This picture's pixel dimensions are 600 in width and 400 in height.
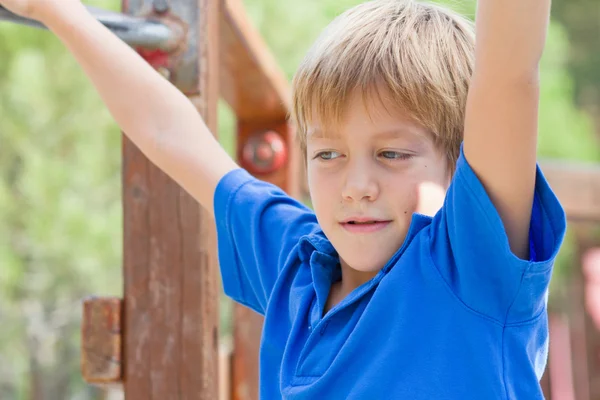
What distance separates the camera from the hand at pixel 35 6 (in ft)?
4.34

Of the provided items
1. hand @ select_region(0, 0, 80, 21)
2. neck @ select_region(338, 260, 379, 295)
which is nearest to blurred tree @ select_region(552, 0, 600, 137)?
hand @ select_region(0, 0, 80, 21)

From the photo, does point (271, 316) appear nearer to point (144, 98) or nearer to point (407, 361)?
point (407, 361)

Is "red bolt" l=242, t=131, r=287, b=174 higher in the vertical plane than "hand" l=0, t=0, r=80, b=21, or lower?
higher

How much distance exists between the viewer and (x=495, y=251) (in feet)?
3.00

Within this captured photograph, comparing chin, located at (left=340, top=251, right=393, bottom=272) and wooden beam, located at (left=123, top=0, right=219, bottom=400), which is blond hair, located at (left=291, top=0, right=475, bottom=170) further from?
wooden beam, located at (left=123, top=0, right=219, bottom=400)

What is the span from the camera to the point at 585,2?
13.6 m

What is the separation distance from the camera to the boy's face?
104 centimetres

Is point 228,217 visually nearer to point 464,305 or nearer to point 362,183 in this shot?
point 362,183

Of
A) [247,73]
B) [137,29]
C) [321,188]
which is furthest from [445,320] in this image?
[247,73]

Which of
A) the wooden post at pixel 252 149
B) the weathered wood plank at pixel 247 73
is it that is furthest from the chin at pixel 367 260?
the wooden post at pixel 252 149

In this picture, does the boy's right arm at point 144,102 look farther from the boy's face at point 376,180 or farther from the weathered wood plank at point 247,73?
the weathered wood plank at point 247,73

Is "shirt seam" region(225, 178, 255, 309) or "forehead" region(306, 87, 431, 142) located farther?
"shirt seam" region(225, 178, 255, 309)

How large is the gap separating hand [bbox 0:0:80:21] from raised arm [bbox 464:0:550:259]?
733 millimetres

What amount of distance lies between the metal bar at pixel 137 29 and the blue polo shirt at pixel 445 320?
0.58 metres
